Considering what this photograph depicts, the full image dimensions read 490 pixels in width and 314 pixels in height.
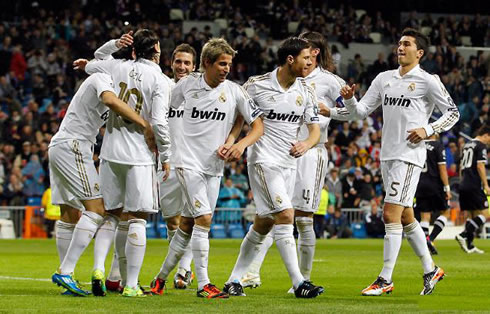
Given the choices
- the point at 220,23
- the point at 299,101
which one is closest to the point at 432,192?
the point at 299,101

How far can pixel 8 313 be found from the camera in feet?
26.7

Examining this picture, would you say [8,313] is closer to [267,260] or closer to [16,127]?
[267,260]

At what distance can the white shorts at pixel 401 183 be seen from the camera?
1044 centimetres

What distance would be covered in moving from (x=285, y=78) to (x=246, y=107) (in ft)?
1.78

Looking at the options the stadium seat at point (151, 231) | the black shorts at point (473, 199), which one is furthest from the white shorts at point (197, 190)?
the stadium seat at point (151, 231)

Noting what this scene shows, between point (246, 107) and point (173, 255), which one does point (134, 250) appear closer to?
point (173, 255)

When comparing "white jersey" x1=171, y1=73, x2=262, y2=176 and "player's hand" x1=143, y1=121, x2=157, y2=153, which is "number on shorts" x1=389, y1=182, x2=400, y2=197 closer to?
"white jersey" x1=171, y1=73, x2=262, y2=176

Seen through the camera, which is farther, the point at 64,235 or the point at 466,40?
the point at 466,40

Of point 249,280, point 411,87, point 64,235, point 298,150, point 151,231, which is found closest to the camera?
point 298,150

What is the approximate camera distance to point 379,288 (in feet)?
33.3

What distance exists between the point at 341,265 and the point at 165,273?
219 inches

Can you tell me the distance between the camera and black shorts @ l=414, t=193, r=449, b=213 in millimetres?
18531

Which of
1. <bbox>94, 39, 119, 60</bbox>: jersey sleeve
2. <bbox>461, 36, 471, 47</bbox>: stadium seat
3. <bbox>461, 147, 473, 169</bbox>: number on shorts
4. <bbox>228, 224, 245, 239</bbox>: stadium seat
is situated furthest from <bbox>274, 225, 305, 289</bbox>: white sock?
<bbox>461, 36, 471, 47</bbox>: stadium seat

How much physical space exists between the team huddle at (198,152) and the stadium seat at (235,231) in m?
15.1
